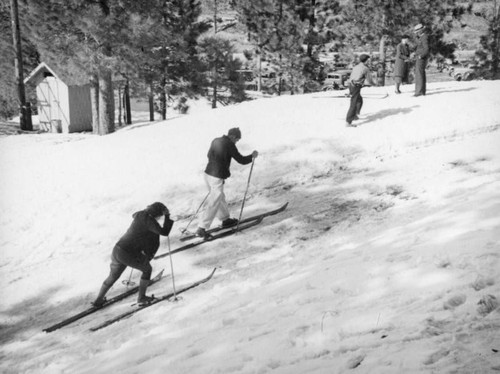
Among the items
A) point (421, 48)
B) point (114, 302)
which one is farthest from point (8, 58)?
point (114, 302)

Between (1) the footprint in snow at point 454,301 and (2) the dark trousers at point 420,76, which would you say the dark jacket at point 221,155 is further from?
(2) the dark trousers at point 420,76

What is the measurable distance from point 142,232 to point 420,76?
1070 cm

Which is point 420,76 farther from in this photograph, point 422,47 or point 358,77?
point 358,77

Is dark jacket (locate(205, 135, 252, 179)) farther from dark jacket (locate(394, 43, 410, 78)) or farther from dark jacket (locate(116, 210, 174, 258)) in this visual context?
dark jacket (locate(394, 43, 410, 78))

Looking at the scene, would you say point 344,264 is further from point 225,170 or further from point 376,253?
point 225,170

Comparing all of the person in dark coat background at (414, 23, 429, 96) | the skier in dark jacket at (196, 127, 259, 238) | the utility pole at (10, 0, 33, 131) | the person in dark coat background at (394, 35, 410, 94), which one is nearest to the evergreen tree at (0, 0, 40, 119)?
the utility pole at (10, 0, 33, 131)

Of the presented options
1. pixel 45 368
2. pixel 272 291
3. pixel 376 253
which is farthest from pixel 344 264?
pixel 45 368

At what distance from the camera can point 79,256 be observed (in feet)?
28.6

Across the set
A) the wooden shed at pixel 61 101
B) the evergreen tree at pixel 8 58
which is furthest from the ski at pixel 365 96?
the evergreen tree at pixel 8 58

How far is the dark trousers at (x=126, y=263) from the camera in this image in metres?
6.27

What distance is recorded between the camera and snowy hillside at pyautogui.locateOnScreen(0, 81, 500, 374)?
13.1ft

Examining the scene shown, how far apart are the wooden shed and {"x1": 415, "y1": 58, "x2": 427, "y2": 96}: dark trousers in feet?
72.2

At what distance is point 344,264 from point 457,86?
1308cm

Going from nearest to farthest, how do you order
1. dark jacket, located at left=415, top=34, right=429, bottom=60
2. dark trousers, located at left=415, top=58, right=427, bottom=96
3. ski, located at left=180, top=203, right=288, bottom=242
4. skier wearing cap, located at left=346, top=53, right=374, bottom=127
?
1. ski, located at left=180, top=203, right=288, bottom=242
2. skier wearing cap, located at left=346, top=53, right=374, bottom=127
3. dark jacket, located at left=415, top=34, right=429, bottom=60
4. dark trousers, located at left=415, top=58, right=427, bottom=96
